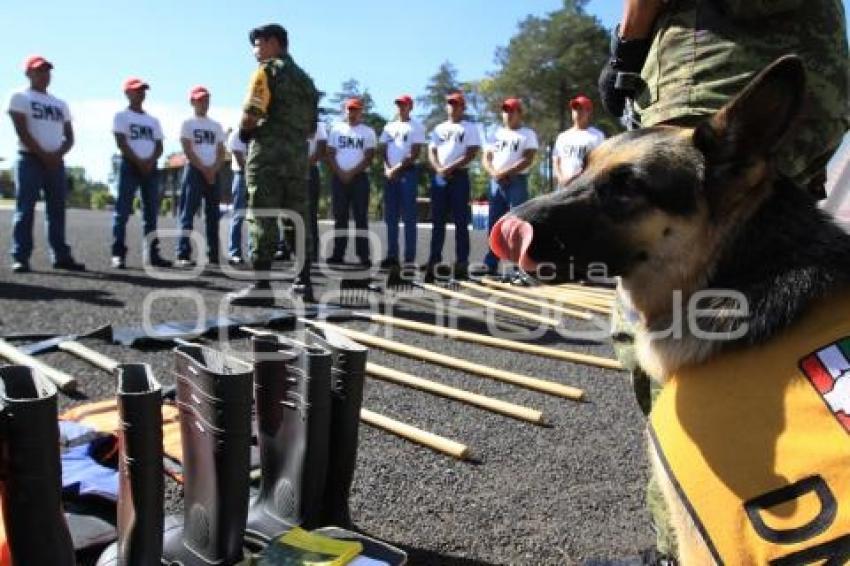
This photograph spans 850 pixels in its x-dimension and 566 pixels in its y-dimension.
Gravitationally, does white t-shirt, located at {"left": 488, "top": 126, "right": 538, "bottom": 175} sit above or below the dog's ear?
above

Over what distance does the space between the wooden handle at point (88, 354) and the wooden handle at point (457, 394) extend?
1540 mm

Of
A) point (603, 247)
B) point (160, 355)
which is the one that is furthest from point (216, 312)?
point (603, 247)

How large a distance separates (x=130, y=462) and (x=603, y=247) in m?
1.38

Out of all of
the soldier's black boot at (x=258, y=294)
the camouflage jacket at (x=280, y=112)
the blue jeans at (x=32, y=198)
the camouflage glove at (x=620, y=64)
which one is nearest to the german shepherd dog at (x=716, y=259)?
the camouflage glove at (x=620, y=64)

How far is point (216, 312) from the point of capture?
6250 millimetres

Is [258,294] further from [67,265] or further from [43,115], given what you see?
[43,115]

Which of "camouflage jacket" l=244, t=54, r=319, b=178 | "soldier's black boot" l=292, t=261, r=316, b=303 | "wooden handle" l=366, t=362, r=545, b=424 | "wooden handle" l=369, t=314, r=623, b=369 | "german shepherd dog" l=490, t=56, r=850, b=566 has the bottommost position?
"wooden handle" l=366, t=362, r=545, b=424

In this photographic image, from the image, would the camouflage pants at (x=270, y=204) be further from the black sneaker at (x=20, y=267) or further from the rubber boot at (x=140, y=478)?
the rubber boot at (x=140, y=478)

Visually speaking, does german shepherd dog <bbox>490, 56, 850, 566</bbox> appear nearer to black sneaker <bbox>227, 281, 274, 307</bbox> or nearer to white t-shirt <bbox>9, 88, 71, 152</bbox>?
black sneaker <bbox>227, 281, 274, 307</bbox>

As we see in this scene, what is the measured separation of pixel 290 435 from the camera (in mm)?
2385

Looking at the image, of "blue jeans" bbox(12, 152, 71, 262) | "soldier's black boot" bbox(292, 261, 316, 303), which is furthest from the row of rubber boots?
"blue jeans" bbox(12, 152, 71, 262)

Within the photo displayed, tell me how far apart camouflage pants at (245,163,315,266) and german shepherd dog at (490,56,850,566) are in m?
4.70

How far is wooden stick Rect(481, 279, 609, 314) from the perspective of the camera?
22.8 feet

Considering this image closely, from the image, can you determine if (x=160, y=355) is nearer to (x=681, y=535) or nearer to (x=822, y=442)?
(x=681, y=535)
